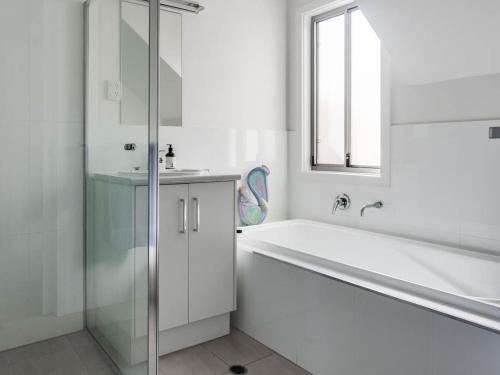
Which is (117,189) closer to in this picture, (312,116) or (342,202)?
(342,202)

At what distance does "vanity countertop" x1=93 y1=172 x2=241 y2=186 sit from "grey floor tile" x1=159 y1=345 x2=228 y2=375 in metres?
0.90

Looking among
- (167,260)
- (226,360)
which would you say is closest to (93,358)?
(167,260)

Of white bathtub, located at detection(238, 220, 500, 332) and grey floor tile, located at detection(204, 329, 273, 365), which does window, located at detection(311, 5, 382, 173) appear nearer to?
white bathtub, located at detection(238, 220, 500, 332)

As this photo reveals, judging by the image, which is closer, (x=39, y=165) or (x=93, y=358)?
(x=39, y=165)

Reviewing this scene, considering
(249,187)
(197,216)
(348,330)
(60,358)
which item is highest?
(249,187)

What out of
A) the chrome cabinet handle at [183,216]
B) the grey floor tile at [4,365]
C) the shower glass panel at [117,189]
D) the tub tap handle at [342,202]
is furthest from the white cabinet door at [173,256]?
the tub tap handle at [342,202]

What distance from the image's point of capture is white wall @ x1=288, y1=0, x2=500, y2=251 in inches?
87.6

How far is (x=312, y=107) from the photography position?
3.36 metres

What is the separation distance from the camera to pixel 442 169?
2406 mm

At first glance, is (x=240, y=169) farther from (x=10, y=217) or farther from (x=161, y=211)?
(x=10, y=217)

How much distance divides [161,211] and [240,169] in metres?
1.01

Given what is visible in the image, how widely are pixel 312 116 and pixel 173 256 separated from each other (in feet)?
5.57

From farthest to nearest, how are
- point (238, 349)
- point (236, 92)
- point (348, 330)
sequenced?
point (236, 92) → point (238, 349) → point (348, 330)

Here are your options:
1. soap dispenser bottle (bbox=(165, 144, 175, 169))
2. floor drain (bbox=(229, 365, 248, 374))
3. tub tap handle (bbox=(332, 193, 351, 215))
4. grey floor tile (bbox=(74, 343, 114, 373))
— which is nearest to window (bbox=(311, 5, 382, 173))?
tub tap handle (bbox=(332, 193, 351, 215))
